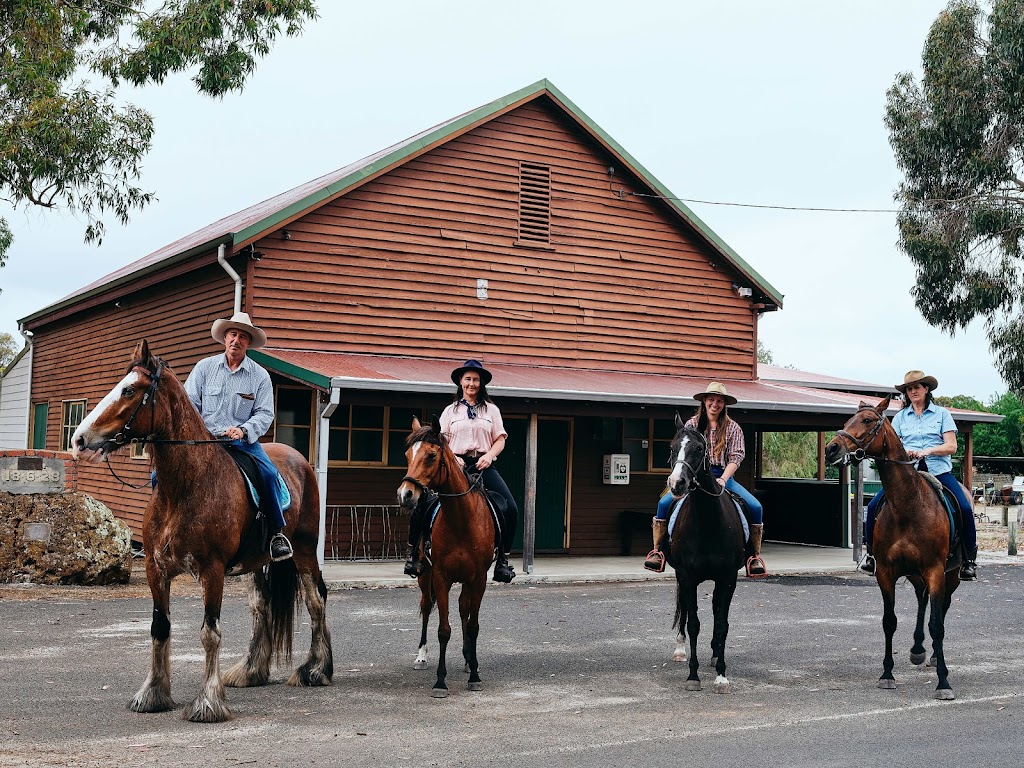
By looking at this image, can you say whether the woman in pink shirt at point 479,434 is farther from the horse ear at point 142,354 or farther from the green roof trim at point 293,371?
the green roof trim at point 293,371

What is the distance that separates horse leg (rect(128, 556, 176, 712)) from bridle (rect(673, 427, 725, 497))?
3.58 metres

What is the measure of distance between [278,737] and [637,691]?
→ 2.78 metres

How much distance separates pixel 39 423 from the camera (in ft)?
87.0

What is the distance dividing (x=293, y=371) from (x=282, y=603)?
7108 millimetres

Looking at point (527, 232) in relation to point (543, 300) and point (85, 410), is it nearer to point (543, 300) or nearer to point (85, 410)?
point (543, 300)

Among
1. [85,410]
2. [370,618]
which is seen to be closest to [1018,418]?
[85,410]

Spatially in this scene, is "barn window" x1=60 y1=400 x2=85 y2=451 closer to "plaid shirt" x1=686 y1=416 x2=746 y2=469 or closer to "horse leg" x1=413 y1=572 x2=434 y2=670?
"horse leg" x1=413 y1=572 x2=434 y2=670

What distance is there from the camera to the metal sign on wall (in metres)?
13.4

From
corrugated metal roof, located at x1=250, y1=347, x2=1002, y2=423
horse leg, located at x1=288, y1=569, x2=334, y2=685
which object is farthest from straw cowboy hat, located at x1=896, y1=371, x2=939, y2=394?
corrugated metal roof, located at x1=250, y1=347, x2=1002, y2=423

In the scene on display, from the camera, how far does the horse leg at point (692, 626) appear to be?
26.6ft

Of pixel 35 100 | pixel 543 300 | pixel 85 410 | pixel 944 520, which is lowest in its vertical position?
pixel 944 520

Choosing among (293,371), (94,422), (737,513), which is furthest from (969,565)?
(293,371)

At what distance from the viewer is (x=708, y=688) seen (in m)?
8.16

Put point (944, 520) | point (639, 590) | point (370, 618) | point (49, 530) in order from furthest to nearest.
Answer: point (639, 590)
point (49, 530)
point (370, 618)
point (944, 520)
